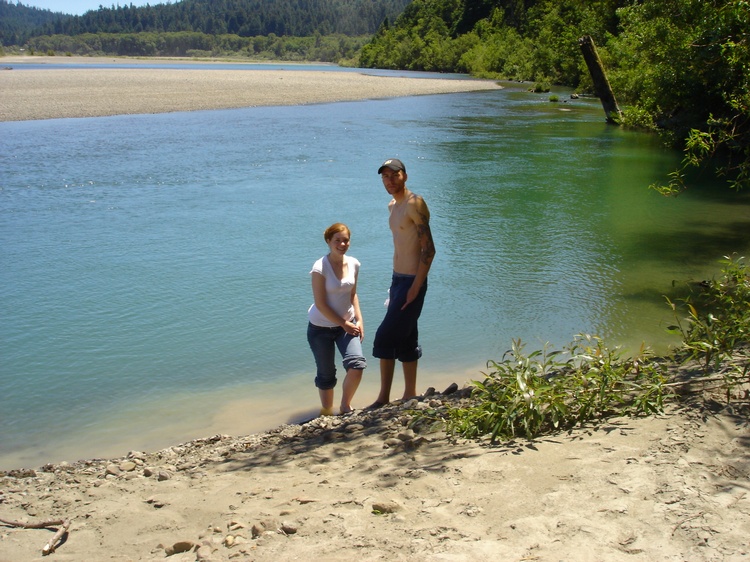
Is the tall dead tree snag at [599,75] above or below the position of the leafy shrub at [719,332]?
above

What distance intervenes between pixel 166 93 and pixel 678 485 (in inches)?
1729

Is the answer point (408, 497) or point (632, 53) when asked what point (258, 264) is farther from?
point (632, 53)

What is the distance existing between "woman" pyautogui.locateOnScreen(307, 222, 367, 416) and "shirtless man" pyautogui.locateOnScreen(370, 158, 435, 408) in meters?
0.22

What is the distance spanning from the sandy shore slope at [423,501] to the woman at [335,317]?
3.08ft

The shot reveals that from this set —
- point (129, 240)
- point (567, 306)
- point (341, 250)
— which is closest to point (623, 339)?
point (567, 306)

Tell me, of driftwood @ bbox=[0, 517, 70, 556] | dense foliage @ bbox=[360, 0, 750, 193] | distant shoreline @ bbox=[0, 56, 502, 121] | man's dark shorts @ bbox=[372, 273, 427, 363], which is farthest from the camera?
distant shoreline @ bbox=[0, 56, 502, 121]

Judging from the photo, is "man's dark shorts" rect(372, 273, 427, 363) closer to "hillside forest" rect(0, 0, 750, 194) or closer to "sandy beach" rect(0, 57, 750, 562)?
"sandy beach" rect(0, 57, 750, 562)

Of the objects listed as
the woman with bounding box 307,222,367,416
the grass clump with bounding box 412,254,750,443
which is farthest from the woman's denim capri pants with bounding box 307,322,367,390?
the grass clump with bounding box 412,254,750,443

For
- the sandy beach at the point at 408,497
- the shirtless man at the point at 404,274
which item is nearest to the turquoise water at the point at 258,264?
the shirtless man at the point at 404,274

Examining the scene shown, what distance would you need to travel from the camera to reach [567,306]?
8.94 meters

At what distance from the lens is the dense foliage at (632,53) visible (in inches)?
456

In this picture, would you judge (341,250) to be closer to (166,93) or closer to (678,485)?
(678,485)

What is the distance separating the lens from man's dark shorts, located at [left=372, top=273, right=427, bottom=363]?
18.4 ft

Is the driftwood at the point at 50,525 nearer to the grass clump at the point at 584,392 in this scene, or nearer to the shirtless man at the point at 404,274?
the grass clump at the point at 584,392
